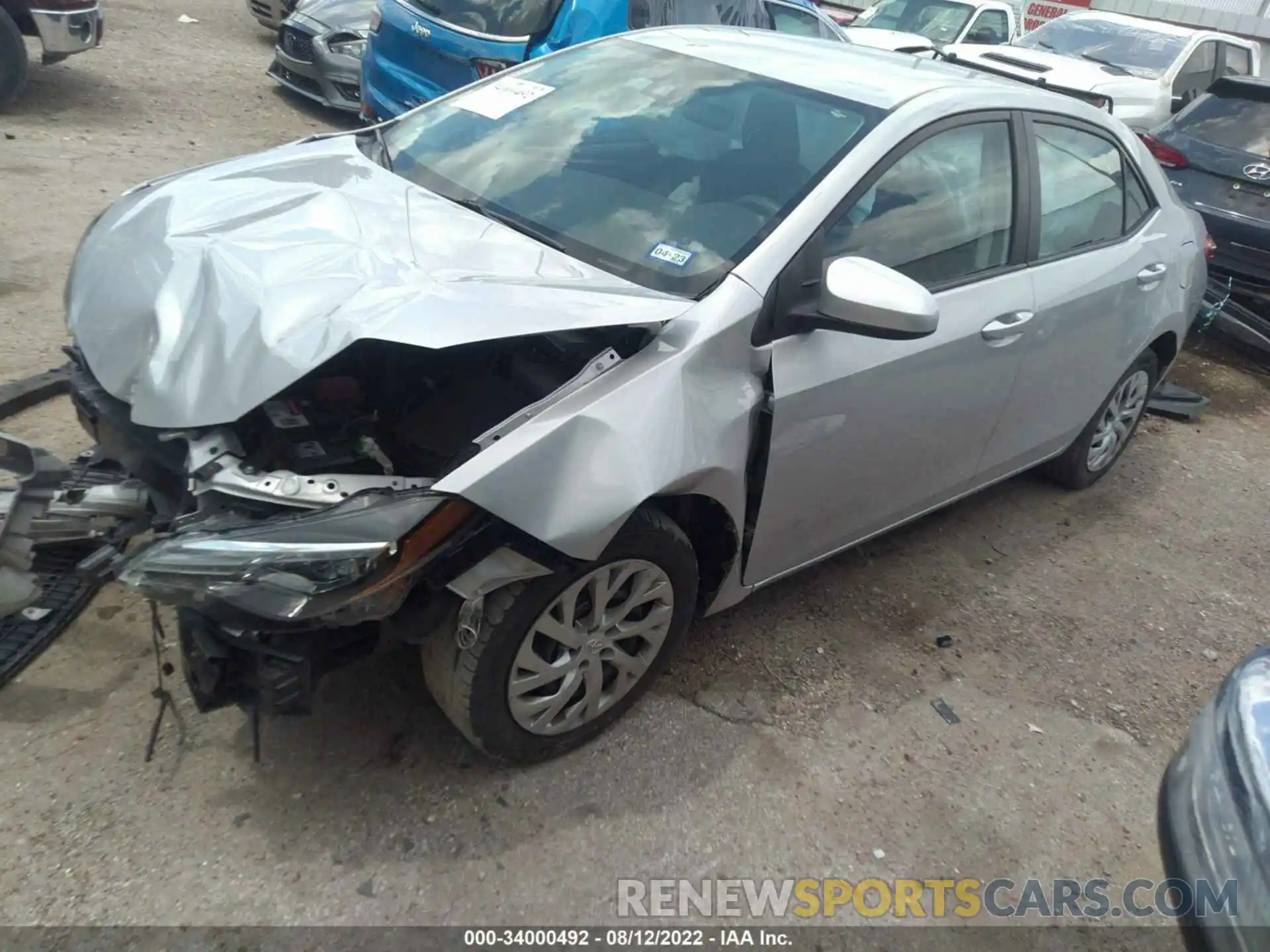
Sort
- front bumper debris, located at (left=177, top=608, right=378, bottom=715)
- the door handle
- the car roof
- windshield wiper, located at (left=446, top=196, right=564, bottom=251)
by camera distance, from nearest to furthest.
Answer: front bumper debris, located at (left=177, top=608, right=378, bottom=715), windshield wiper, located at (left=446, top=196, right=564, bottom=251), the car roof, the door handle

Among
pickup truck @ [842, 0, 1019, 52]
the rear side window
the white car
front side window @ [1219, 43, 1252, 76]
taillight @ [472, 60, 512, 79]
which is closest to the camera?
taillight @ [472, 60, 512, 79]

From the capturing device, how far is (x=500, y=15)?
6.32 meters

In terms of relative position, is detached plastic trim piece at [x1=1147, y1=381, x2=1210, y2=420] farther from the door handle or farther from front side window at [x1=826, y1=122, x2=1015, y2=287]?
front side window at [x1=826, y1=122, x2=1015, y2=287]

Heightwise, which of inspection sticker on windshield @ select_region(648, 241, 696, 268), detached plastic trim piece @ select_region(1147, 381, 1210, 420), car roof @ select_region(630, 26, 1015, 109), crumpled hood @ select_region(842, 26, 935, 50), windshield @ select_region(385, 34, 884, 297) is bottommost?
detached plastic trim piece @ select_region(1147, 381, 1210, 420)

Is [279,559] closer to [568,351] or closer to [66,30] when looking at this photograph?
[568,351]

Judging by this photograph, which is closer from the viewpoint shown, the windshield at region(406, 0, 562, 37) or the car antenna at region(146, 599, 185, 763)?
the car antenna at region(146, 599, 185, 763)

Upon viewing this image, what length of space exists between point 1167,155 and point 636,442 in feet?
21.6

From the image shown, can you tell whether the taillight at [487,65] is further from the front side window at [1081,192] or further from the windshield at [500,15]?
the front side window at [1081,192]

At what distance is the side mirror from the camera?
2.45 meters

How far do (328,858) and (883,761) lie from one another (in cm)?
155

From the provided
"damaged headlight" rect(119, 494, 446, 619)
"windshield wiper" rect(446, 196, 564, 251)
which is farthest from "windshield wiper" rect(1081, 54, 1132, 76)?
"damaged headlight" rect(119, 494, 446, 619)

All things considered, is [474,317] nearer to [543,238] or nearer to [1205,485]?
[543,238]

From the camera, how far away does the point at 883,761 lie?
291cm

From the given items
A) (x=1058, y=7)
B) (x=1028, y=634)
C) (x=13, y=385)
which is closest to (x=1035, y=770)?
(x=1028, y=634)
